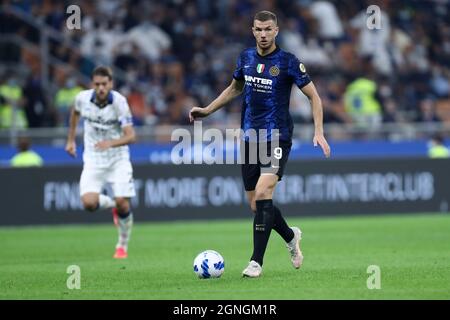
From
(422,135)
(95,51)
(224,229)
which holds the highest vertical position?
(95,51)

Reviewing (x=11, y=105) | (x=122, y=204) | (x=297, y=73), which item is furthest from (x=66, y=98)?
(x=297, y=73)

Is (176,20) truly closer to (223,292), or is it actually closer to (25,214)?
(25,214)

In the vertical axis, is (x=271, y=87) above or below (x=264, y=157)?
above

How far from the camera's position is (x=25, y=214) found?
67.4 feet

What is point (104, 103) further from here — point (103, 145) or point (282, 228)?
point (282, 228)

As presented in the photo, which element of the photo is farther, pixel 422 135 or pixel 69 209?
pixel 422 135

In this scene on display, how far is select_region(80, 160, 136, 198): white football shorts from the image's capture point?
14305 mm

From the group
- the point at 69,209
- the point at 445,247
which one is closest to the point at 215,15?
the point at 69,209

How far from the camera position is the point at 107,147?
1386cm

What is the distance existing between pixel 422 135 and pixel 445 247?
393 inches

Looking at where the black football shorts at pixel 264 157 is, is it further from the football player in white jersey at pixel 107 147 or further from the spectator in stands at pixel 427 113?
the spectator in stands at pixel 427 113

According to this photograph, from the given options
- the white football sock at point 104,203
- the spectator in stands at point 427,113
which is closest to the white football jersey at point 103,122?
the white football sock at point 104,203

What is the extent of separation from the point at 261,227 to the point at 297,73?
5.20 feet

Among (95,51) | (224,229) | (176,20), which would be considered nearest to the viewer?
(224,229)
